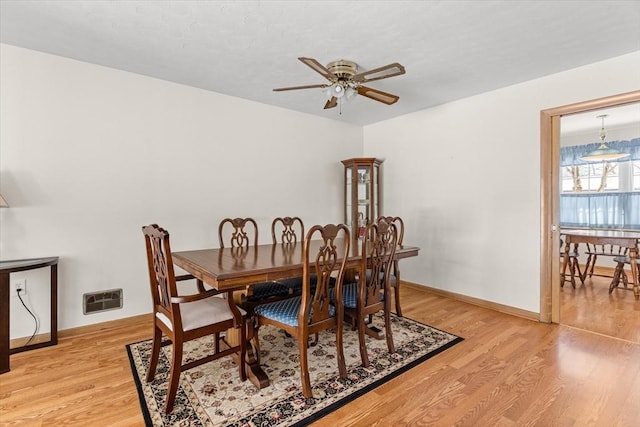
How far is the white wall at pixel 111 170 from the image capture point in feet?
8.25

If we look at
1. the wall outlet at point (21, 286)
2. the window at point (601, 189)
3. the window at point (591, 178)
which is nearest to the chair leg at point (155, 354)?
the wall outlet at point (21, 286)

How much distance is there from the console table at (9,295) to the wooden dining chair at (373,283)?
7.61ft

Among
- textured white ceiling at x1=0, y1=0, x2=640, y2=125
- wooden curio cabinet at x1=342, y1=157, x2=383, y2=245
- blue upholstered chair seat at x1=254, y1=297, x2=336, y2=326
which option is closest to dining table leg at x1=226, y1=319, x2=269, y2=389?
blue upholstered chair seat at x1=254, y1=297, x2=336, y2=326

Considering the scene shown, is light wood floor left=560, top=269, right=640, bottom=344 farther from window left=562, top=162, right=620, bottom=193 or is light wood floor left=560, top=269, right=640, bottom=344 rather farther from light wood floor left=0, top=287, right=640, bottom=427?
window left=562, top=162, right=620, bottom=193

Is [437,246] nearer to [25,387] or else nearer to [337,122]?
[337,122]

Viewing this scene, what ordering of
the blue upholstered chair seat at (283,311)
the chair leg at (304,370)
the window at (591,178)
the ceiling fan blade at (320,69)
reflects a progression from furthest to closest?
the window at (591,178) < the ceiling fan blade at (320,69) < the blue upholstered chair seat at (283,311) < the chair leg at (304,370)

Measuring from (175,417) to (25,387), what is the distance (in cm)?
114

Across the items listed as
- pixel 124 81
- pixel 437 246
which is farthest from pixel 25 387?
pixel 437 246

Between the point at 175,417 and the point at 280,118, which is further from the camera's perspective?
the point at 280,118

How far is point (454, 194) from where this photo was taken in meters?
3.81

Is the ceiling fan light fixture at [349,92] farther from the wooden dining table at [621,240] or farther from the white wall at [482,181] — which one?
the wooden dining table at [621,240]

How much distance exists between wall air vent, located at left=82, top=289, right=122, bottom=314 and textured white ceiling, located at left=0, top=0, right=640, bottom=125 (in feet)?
6.80

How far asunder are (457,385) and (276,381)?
1.15 meters

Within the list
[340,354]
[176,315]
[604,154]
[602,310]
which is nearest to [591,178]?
[604,154]
